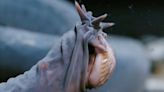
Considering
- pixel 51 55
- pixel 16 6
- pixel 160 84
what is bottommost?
pixel 160 84

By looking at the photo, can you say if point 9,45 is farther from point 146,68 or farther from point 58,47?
point 58,47

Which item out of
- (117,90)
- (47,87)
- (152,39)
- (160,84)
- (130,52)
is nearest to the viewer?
(47,87)

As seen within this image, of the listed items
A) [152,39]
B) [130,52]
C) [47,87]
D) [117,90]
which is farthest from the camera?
[152,39]

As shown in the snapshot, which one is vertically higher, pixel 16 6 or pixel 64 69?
pixel 16 6

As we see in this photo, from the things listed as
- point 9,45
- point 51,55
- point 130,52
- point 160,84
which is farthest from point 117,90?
point 160,84

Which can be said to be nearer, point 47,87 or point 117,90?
point 47,87

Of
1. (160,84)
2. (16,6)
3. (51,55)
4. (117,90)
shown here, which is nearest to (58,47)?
(51,55)

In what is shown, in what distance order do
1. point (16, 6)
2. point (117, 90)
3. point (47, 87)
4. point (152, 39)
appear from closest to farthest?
point (47, 87)
point (117, 90)
point (16, 6)
point (152, 39)

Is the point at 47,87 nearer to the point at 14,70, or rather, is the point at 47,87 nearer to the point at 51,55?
the point at 51,55

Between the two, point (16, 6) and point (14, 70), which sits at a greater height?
point (16, 6)
